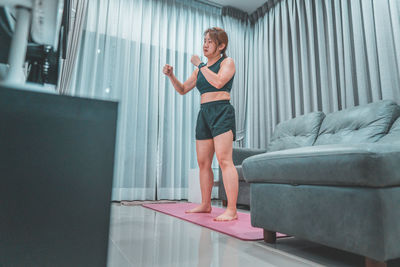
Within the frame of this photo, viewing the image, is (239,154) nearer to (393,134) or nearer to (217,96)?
(217,96)

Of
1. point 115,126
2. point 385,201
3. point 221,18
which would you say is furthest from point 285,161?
point 221,18

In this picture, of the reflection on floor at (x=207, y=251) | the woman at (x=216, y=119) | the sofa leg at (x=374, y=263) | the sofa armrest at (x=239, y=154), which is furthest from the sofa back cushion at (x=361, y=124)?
the sofa leg at (x=374, y=263)

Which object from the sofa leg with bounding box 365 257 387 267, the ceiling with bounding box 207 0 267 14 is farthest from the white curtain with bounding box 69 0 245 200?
the sofa leg with bounding box 365 257 387 267

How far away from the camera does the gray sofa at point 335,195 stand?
77 centimetres

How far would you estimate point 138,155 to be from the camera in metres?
3.22

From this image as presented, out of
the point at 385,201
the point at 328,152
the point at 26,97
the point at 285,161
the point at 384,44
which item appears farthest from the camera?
the point at 384,44

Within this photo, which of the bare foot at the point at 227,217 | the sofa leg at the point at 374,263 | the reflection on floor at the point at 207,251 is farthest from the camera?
the bare foot at the point at 227,217

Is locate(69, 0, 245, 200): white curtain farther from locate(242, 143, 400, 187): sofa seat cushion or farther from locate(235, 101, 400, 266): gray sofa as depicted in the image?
locate(242, 143, 400, 187): sofa seat cushion

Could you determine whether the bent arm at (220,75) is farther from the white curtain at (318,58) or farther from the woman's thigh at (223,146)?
the white curtain at (318,58)

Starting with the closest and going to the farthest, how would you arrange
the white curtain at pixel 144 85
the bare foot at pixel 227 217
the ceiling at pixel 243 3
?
the bare foot at pixel 227 217 < the white curtain at pixel 144 85 < the ceiling at pixel 243 3

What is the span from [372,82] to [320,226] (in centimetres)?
201

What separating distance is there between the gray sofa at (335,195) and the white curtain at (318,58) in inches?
68.9

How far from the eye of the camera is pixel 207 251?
108cm

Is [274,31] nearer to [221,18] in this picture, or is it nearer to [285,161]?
[221,18]
